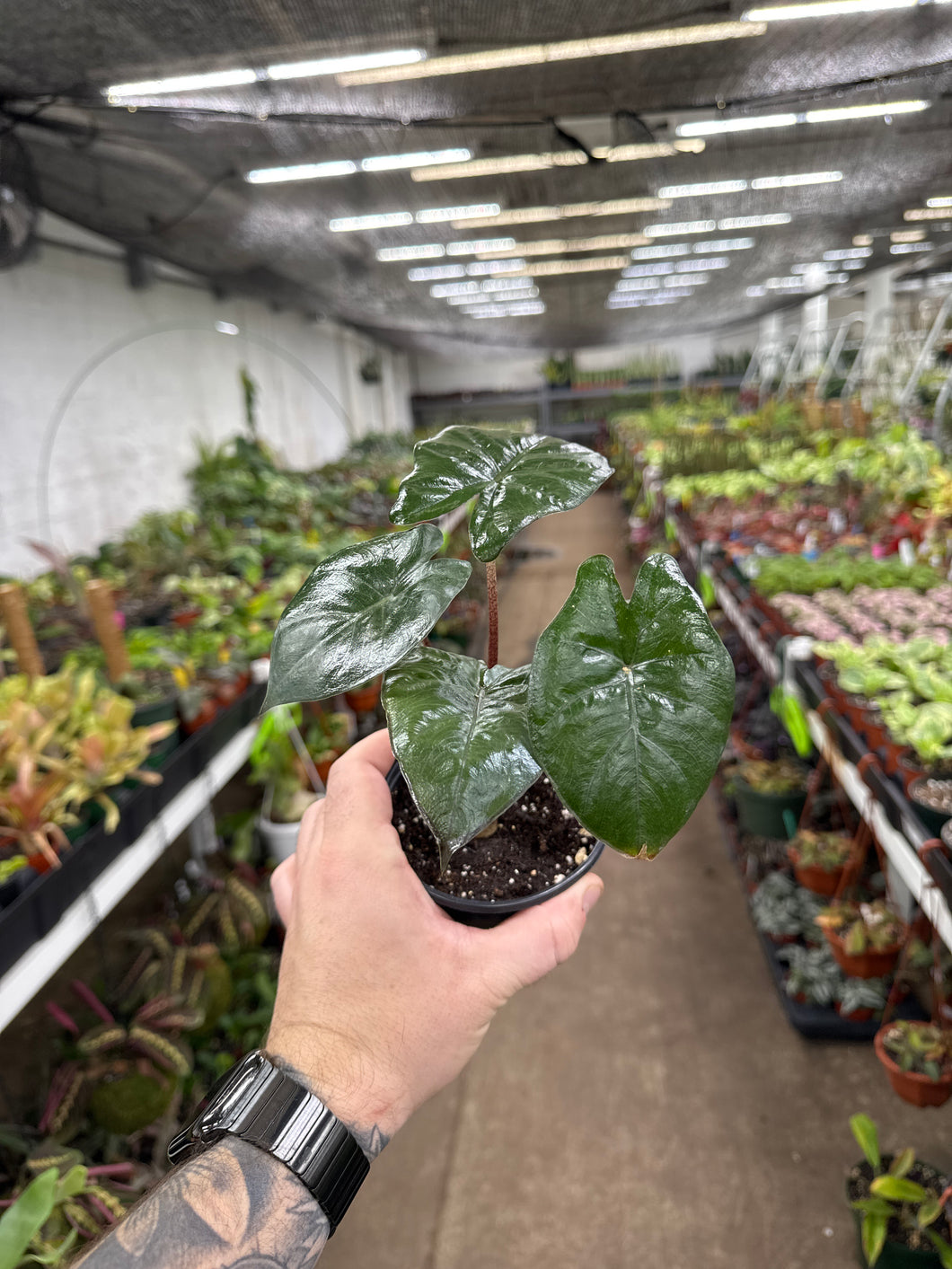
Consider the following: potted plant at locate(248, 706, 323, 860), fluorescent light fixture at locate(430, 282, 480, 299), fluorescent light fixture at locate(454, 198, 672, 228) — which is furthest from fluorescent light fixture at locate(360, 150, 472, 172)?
fluorescent light fixture at locate(430, 282, 480, 299)

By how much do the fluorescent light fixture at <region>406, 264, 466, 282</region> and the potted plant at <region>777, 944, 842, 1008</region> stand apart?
18.0 ft

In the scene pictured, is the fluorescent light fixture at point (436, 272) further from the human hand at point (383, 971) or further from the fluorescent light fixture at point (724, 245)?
the human hand at point (383, 971)

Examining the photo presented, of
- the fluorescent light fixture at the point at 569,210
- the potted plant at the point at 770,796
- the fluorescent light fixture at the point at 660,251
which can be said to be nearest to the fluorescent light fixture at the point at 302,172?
the fluorescent light fixture at the point at 569,210

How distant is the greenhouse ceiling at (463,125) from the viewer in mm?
1872

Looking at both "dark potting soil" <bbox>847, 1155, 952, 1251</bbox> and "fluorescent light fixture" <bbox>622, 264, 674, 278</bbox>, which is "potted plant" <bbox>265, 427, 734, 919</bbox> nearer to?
"dark potting soil" <bbox>847, 1155, 952, 1251</bbox>

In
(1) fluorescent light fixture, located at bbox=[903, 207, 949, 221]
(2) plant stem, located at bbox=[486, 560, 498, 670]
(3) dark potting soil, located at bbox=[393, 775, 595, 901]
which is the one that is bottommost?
(3) dark potting soil, located at bbox=[393, 775, 595, 901]

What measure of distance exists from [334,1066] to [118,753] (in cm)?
122

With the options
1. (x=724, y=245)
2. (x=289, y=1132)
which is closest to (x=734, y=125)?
(x=724, y=245)

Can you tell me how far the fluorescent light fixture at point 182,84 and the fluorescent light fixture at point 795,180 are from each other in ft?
9.38

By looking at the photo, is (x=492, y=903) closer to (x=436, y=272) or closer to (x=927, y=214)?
(x=927, y=214)

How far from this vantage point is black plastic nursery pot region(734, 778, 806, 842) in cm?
234

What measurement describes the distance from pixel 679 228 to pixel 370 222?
244 cm

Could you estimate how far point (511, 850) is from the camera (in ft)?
2.59

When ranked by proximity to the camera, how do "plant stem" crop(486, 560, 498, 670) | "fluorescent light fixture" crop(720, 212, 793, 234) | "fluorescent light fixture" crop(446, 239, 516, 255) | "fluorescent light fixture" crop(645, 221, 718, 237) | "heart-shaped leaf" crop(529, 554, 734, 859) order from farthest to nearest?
1. "fluorescent light fixture" crop(446, 239, 516, 255)
2. "fluorescent light fixture" crop(645, 221, 718, 237)
3. "fluorescent light fixture" crop(720, 212, 793, 234)
4. "plant stem" crop(486, 560, 498, 670)
5. "heart-shaped leaf" crop(529, 554, 734, 859)
